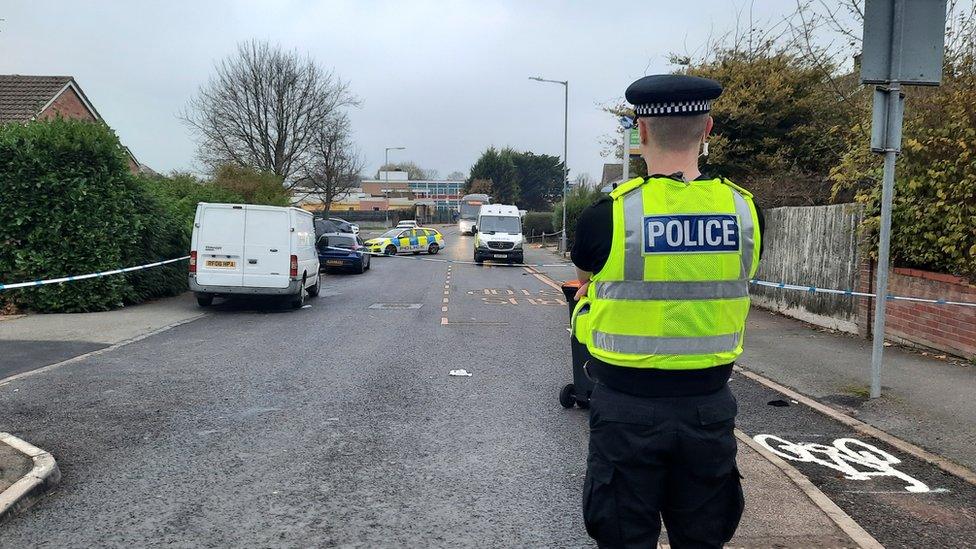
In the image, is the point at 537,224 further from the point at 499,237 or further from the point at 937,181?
the point at 937,181

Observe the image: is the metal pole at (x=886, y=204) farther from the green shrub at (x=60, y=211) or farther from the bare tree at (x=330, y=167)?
the bare tree at (x=330, y=167)

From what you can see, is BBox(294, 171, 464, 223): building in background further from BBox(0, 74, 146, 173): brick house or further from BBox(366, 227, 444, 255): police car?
BBox(0, 74, 146, 173): brick house

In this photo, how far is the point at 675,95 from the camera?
225cm

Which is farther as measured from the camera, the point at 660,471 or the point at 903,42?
the point at 903,42

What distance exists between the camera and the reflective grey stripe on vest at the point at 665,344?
2.18m

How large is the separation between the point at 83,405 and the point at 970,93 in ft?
30.8

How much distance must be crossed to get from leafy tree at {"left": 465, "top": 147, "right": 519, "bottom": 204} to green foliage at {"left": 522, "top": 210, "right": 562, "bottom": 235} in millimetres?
23531

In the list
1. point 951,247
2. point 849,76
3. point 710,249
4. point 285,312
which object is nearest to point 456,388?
point 710,249

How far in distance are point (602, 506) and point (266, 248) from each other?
11510mm

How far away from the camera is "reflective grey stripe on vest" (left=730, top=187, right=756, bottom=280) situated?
2.29 meters

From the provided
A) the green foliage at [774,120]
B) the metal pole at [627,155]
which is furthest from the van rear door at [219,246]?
the green foliage at [774,120]

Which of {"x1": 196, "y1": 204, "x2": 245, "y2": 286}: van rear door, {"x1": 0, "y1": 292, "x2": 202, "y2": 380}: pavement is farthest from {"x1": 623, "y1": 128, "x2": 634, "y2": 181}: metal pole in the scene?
{"x1": 0, "y1": 292, "x2": 202, "y2": 380}: pavement

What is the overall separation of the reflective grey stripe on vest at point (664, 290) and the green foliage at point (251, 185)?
77.5 ft

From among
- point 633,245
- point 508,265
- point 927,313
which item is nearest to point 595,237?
point 633,245
